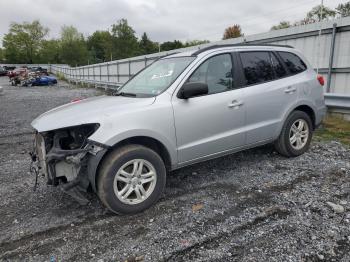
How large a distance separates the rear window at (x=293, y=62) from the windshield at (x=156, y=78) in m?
1.80

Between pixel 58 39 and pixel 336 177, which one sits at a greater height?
pixel 58 39

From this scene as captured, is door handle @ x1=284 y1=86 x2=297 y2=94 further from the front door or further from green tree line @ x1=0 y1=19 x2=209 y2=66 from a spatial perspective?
green tree line @ x1=0 y1=19 x2=209 y2=66

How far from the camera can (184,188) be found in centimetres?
405

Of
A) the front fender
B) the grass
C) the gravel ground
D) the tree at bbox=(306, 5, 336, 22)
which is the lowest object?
the gravel ground

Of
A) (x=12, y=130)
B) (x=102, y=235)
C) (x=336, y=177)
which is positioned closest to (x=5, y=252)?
(x=102, y=235)

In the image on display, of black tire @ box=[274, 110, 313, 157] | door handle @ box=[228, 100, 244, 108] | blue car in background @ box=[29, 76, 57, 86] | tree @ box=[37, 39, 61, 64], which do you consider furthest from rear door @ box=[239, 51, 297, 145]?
tree @ box=[37, 39, 61, 64]

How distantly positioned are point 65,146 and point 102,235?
111 centimetres

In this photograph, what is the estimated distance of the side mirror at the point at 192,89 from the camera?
3.52 meters

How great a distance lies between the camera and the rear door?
4.23 metres

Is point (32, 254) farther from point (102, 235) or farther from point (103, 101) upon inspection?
point (103, 101)

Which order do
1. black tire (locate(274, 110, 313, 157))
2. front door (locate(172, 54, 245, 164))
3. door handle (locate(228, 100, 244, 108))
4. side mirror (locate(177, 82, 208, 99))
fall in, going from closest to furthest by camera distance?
side mirror (locate(177, 82, 208, 99))
front door (locate(172, 54, 245, 164))
door handle (locate(228, 100, 244, 108))
black tire (locate(274, 110, 313, 157))

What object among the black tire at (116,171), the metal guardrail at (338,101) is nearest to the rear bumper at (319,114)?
the metal guardrail at (338,101)

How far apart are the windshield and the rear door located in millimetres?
967

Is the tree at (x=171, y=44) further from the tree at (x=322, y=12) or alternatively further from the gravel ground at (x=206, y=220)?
the gravel ground at (x=206, y=220)
